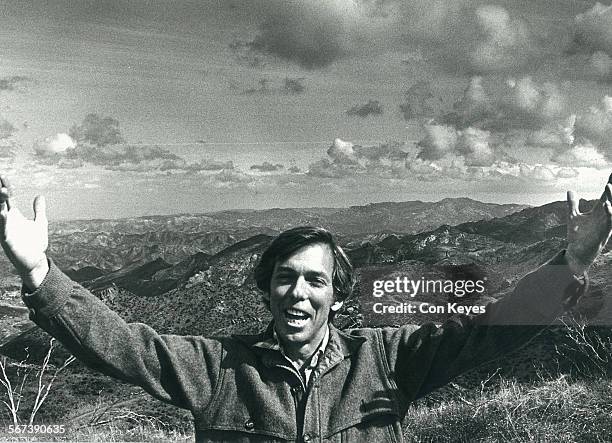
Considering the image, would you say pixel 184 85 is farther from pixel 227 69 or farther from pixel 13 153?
pixel 13 153

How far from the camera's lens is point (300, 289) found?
2.72 meters

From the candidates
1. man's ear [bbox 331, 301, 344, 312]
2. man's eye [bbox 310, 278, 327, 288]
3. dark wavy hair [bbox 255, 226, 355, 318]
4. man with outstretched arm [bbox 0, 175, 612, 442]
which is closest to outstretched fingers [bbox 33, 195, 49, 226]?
man with outstretched arm [bbox 0, 175, 612, 442]

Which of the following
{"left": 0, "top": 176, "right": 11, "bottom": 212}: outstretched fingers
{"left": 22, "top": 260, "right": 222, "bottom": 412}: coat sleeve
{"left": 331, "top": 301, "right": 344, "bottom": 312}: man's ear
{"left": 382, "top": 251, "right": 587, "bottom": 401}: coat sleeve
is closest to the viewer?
{"left": 0, "top": 176, "right": 11, "bottom": 212}: outstretched fingers

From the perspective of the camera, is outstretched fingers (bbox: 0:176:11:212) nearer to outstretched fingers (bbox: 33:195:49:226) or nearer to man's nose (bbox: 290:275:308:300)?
outstretched fingers (bbox: 33:195:49:226)

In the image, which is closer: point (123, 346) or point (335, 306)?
point (123, 346)

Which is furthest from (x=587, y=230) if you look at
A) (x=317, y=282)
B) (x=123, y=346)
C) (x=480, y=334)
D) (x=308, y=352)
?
(x=123, y=346)

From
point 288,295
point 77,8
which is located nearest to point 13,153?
point 77,8

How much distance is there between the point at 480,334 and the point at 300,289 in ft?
2.25

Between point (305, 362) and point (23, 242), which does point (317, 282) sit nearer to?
point (305, 362)

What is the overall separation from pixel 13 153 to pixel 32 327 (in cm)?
102

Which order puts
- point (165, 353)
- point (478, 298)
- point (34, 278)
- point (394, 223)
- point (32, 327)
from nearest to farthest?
point (34, 278) < point (165, 353) < point (478, 298) < point (394, 223) < point (32, 327)

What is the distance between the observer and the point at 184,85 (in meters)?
4.01

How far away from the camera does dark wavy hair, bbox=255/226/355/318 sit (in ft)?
9.17

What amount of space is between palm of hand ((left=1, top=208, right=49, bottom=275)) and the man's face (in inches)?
34.4
